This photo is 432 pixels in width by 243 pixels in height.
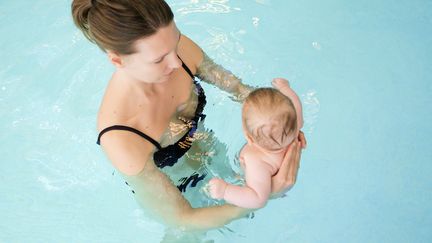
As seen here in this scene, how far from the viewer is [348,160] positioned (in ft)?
9.33

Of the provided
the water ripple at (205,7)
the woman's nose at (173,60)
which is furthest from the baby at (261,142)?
the water ripple at (205,7)

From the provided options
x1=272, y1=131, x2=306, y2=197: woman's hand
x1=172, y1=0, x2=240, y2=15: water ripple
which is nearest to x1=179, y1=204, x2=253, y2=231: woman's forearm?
x1=272, y1=131, x2=306, y2=197: woman's hand

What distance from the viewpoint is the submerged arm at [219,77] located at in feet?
6.97

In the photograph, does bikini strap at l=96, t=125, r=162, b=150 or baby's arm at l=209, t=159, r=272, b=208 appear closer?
bikini strap at l=96, t=125, r=162, b=150

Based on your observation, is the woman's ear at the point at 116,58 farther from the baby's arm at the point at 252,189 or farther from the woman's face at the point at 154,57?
the baby's arm at the point at 252,189

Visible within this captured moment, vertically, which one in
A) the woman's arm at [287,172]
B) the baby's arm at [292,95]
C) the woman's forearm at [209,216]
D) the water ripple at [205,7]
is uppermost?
the baby's arm at [292,95]

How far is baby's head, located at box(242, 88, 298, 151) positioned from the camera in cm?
161

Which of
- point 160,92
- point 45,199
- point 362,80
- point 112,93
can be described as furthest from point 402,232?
point 45,199

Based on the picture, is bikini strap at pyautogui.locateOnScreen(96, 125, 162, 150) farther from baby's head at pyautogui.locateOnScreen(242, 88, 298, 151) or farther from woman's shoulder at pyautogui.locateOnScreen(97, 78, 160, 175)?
baby's head at pyautogui.locateOnScreen(242, 88, 298, 151)

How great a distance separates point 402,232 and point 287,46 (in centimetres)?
153

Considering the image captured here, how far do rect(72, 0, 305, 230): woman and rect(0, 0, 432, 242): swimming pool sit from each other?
0.72m

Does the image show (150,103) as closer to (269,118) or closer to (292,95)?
(269,118)

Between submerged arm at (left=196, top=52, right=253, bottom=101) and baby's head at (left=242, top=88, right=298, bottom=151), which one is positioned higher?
baby's head at (left=242, top=88, right=298, bottom=151)

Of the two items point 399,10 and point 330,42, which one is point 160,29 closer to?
point 330,42
